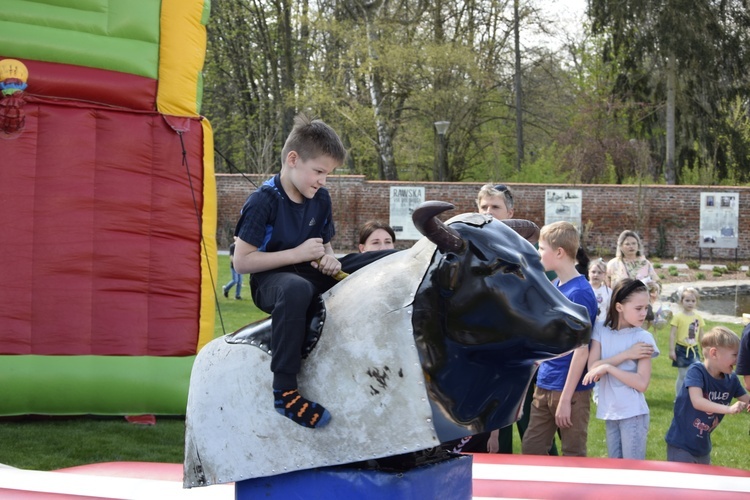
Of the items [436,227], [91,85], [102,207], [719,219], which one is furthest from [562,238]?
[719,219]

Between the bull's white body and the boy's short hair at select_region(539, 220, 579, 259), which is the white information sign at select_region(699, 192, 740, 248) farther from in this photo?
the bull's white body

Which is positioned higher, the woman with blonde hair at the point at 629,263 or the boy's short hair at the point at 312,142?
the boy's short hair at the point at 312,142

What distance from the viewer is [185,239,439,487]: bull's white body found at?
2449mm

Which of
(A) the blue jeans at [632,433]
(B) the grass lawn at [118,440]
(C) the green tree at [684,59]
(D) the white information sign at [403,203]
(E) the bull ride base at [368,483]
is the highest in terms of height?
(C) the green tree at [684,59]

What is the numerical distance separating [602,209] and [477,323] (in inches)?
917

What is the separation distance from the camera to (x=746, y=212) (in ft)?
78.0

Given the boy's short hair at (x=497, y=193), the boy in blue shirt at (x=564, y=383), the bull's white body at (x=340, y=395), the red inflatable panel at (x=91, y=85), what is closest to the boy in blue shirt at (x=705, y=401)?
the boy in blue shirt at (x=564, y=383)

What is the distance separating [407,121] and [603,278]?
23.3 m

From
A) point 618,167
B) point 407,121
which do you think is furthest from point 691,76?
point 407,121

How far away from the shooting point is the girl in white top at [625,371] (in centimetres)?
484

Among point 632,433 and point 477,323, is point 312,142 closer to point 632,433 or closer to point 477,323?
point 477,323

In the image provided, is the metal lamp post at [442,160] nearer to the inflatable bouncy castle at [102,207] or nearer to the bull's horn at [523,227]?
the inflatable bouncy castle at [102,207]

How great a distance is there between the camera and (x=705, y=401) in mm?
4883

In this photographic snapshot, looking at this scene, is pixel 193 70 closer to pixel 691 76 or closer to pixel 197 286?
pixel 197 286
